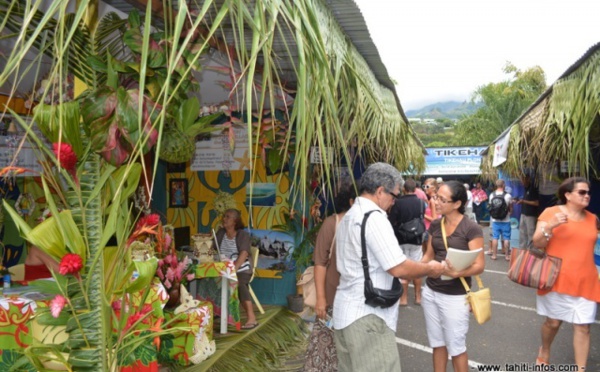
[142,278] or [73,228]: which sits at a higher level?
[73,228]

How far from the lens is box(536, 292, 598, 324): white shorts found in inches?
149

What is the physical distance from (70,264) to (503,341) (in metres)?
4.70

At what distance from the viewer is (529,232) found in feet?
29.7

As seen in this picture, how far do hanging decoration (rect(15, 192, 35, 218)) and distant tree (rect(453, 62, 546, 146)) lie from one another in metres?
28.1

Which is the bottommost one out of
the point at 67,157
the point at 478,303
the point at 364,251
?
the point at 478,303

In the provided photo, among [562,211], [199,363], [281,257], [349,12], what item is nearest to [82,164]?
[349,12]

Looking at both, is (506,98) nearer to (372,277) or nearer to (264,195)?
(264,195)

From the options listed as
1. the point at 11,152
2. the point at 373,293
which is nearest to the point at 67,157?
the point at 373,293

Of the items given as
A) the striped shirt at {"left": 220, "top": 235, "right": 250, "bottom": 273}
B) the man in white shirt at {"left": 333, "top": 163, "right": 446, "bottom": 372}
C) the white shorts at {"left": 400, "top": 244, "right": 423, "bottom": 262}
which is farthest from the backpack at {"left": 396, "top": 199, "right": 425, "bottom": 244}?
the man in white shirt at {"left": 333, "top": 163, "right": 446, "bottom": 372}

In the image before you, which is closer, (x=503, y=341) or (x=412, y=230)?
(x=503, y=341)

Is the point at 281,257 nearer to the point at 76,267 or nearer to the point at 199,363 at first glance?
the point at 199,363

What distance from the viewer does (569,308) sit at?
12.6 ft

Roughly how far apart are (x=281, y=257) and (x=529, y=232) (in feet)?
17.7

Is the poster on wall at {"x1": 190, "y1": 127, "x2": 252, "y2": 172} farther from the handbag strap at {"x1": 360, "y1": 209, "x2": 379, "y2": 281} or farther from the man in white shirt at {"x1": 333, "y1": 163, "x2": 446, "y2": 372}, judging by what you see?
the handbag strap at {"x1": 360, "y1": 209, "x2": 379, "y2": 281}
